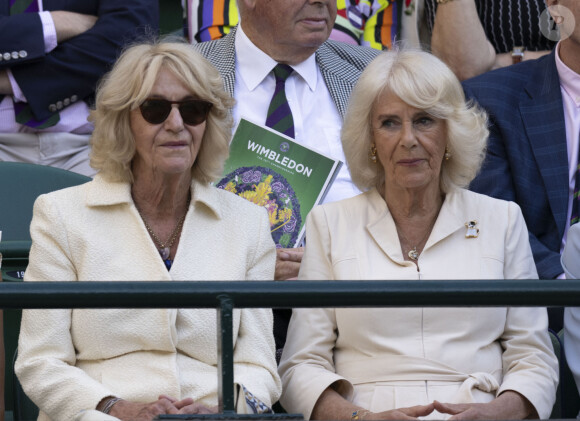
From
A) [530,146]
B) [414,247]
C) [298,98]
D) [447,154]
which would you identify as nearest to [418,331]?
[414,247]

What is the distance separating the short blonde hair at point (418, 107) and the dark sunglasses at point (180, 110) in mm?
508

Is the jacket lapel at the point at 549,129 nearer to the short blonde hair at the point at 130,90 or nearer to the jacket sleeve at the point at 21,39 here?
the short blonde hair at the point at 130,90

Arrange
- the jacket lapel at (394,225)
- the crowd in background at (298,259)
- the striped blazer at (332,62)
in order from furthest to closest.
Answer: the striped blazer at (332,62)
the jacket lapel at (394,225)
the crowd in background at (298,259)

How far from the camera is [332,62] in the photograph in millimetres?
4852

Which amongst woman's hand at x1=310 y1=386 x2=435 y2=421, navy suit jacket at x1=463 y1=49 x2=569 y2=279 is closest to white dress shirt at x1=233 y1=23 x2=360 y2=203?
navy suit jacket at x1=463 y1=49 x2=569 y2=279

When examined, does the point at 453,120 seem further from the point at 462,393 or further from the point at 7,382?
the point at 7,382

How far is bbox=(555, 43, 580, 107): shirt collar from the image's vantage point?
4.68 meters

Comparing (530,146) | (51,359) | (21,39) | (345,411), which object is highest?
(21,39)

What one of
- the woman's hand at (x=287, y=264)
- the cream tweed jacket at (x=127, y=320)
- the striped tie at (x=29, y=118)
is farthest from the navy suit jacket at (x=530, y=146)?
the striped tie at (x=29, y=118)

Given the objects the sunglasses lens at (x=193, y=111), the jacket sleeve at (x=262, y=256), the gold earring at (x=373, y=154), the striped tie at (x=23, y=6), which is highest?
the striped tie at (x=23, y=6)

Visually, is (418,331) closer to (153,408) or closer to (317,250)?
(317,250)

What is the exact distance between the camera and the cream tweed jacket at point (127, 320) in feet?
10.6

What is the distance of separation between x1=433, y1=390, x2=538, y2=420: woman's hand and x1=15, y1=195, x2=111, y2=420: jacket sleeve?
96 cm

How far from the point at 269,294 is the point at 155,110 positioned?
1415 mm
